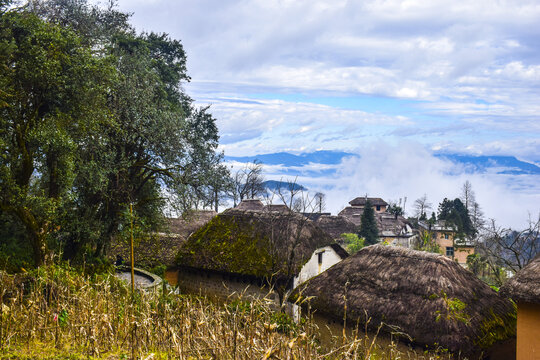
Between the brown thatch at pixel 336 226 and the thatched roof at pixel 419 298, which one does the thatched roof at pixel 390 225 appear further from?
the thatched roof at pixel 419 298

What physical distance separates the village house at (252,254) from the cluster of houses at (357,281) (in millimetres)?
40

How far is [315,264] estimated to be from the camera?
17.7 metres

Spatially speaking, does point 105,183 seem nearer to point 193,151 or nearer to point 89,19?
point 193,151

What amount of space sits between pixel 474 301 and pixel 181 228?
768 inches

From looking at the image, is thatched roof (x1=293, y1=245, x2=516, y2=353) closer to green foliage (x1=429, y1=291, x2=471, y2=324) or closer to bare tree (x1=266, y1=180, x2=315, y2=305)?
green foliage (x1=429, y1=291, x2=471, y2=324)

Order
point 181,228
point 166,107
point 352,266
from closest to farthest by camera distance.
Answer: point 352,266 < point 166,107 < point 181,228

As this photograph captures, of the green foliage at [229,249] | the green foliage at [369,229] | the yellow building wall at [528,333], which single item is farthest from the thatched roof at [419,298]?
the green foliage at [369,229]

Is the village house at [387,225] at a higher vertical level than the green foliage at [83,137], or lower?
lower

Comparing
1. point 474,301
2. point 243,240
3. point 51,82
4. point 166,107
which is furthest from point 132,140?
point 474,301

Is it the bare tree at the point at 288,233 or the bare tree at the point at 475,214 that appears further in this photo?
the bare tree at the point at 475,214

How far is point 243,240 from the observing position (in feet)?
56.3

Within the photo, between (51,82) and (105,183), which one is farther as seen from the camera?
(105,183)

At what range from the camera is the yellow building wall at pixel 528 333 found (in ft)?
28.5

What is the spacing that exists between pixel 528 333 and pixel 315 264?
31.3 feet
